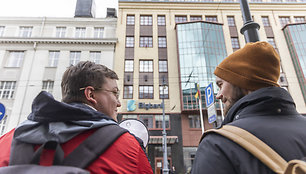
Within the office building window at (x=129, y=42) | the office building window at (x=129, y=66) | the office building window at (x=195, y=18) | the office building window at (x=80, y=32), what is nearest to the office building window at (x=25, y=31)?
the office building window at (x=80, y=32)

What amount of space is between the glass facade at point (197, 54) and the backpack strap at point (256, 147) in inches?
806

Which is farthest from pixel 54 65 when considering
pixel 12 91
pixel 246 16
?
pixel 246 16

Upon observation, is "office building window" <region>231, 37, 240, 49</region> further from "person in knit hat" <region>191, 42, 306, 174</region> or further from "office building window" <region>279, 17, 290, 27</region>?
"person in knit hat" <region>191, 42, 306, 174</region>

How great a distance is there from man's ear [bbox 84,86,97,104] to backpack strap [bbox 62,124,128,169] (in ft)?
1.70

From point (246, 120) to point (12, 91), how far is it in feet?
88.4

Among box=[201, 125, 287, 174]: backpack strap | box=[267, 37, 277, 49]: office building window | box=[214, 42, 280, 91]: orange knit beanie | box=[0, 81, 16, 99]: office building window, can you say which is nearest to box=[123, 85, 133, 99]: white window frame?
box=[0, 81, 16, 99]: office building window

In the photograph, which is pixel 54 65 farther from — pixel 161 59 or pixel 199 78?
pixel 199 78

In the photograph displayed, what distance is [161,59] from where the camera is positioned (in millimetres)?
24609

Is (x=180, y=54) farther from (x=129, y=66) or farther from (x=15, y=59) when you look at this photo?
(x=15, y=59)

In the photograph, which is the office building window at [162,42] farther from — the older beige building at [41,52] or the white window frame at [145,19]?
the older beige building at [41,52]

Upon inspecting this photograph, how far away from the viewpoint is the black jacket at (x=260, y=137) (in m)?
1.07

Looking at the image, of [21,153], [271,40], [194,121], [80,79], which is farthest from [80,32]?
[21,153]

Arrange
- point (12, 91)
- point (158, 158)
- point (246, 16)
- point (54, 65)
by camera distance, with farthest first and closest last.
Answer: point (54, 65) < point (12, 91) < point (158, 158) < point (246, 16)

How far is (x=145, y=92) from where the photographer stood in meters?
22.7
